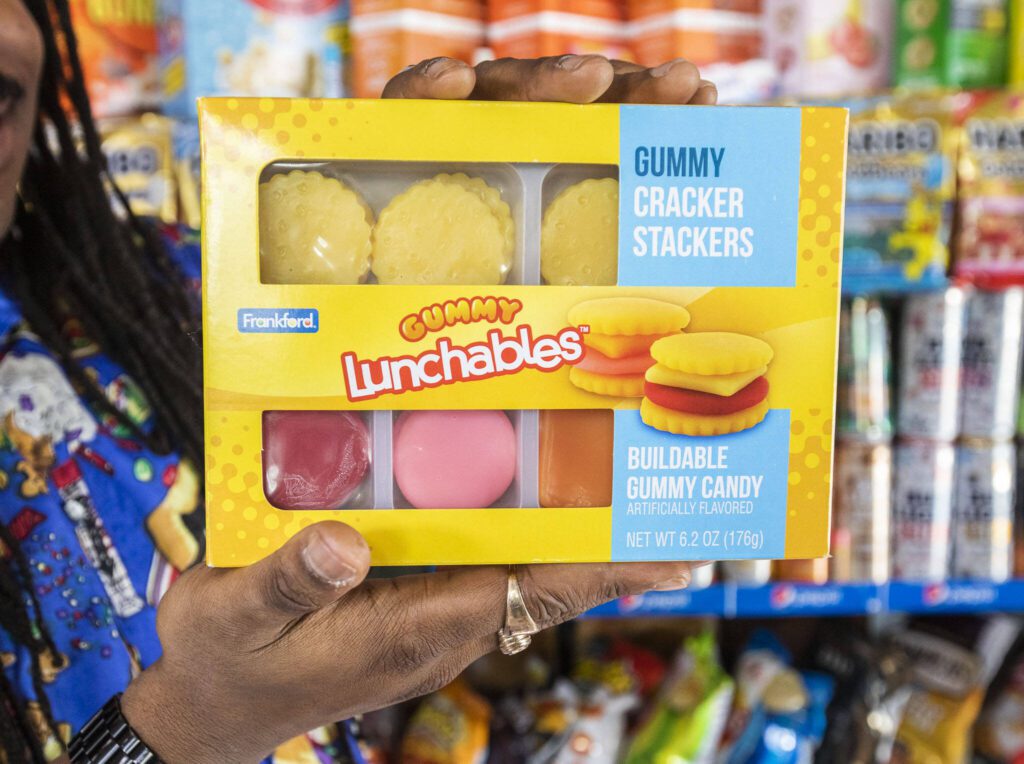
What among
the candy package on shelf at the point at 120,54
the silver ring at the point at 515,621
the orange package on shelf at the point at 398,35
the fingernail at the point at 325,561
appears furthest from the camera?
the candy package on shelf at the point at 120,54

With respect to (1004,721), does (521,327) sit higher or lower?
higher

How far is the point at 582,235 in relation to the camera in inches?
28.2

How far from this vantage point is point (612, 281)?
70 cm

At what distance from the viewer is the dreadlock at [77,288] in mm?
931

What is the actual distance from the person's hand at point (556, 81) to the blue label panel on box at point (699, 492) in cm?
27

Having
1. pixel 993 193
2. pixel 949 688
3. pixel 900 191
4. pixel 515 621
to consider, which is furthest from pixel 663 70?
pixel 949 688

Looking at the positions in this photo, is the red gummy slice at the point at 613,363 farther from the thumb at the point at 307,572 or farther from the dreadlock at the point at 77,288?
the dreadlock at the point at 77,288

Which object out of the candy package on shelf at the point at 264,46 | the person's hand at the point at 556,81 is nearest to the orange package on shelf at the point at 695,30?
the candy package on shelf at the point at 264,46

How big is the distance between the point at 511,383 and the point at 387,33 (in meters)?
0.95

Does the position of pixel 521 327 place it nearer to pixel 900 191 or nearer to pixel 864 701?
pixel 900 191

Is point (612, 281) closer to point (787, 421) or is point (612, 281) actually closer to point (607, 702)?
point (787, 421)

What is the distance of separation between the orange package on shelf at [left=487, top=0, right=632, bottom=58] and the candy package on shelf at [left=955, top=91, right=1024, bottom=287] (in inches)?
22.8

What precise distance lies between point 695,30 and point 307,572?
1.20 meters

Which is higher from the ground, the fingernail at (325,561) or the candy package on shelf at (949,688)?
the fingernail at (325,561)
